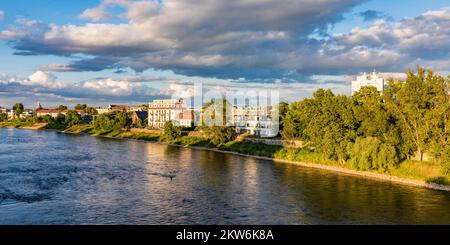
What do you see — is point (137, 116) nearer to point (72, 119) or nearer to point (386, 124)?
point (72, 119)

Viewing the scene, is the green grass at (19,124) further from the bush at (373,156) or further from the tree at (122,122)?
the bush at (373,156)

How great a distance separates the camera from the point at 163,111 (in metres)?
152

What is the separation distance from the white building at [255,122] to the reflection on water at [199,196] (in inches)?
1209

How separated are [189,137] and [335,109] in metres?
45.9

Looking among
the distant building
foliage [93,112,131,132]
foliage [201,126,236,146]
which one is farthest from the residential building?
foliage [201,126,236,146]

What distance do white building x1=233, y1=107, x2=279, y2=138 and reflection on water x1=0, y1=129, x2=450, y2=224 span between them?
30.7 meters

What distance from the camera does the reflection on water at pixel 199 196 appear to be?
3291cm

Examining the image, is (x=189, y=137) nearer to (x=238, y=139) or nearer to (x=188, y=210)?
(x=238, y=139)

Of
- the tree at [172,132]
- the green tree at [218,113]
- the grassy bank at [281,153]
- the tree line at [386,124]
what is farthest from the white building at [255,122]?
the tree line at [386,124]

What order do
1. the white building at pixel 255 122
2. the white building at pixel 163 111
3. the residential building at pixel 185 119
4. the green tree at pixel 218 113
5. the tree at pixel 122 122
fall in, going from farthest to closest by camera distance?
the white building at pixel 163 111, the tree at pixel 122 122, the residential building at pixel 185 119, the green tree at pixel 218 113, the white building at pixel 255 122

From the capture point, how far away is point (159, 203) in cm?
3719

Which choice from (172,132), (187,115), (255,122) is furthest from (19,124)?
(255,122)
